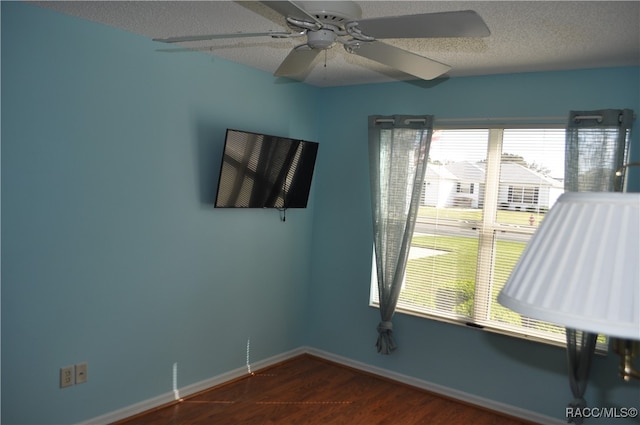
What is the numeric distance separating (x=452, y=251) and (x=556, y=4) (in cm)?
219

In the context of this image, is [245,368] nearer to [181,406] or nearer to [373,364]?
[181,406]

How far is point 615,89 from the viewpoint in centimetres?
342

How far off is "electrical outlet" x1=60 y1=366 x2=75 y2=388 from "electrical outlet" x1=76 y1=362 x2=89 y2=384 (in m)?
0.03

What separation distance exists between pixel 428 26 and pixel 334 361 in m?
3.53

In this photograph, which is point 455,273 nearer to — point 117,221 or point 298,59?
point 298,59

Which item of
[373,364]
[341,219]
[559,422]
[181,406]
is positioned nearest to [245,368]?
[181,406]

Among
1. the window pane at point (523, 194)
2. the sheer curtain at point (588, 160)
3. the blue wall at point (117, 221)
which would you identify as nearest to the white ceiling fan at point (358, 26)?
the blue wall at point (117, 221)

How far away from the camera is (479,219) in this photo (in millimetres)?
4008

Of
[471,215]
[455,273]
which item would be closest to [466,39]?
[471,215]

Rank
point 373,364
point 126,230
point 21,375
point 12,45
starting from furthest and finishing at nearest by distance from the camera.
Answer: point 373,364 < point 126,230 < point 21,375 < point 12,45

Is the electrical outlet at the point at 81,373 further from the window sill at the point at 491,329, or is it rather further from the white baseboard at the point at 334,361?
the window sill at the point at 491,329

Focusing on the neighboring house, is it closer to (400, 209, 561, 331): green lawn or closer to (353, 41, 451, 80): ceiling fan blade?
(400, 209, 561, 331): green lawn

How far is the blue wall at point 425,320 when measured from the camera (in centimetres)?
350

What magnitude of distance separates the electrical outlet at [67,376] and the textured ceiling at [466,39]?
2.05 m
